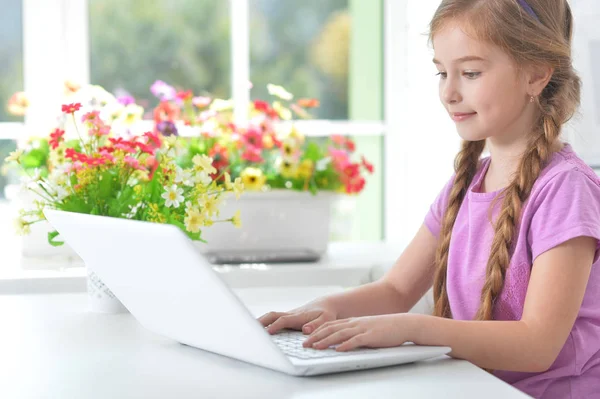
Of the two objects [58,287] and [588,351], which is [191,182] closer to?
[588,351]

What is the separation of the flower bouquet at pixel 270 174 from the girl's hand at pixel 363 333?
1481mm

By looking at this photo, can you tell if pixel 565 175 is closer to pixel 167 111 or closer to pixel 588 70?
pixel 588 70

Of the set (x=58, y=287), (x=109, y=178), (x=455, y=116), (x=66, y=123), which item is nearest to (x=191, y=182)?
(x=109, y=178)

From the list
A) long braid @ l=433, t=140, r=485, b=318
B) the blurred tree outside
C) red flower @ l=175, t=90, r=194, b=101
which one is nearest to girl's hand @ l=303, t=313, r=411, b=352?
long braid @ l=433, t=140, r=485, b=318

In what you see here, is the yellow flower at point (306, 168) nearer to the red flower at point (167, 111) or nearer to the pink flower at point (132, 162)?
the red flower at point (167, 111)

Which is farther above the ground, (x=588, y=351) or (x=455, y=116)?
(x=455, y=116)

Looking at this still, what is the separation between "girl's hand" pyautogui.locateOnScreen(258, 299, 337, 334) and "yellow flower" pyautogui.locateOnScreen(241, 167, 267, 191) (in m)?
1.29

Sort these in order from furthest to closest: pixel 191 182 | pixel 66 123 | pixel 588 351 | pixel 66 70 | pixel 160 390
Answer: pixel 66 70, pixel 66 123, pixel 191 182, pixel 588 351, pixel 160 390

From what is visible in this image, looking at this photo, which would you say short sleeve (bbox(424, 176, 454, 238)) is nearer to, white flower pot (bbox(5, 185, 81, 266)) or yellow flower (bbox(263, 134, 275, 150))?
yellow flower (bbox(263, 134, 275, 150))

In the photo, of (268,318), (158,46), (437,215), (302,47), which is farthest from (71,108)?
(302,47)

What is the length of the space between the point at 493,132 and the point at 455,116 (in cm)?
6

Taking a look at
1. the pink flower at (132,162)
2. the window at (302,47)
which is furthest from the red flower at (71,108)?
the window at (302,47)

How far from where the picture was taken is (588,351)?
1193mm

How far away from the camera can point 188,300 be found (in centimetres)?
92
